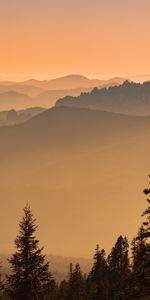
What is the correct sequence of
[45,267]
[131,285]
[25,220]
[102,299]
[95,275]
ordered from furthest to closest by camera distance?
[95,275] → [102,299] → [25,220] → [45,267] → [131,285]

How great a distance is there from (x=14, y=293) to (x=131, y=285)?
8.90m

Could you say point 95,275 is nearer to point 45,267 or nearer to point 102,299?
point 102,299

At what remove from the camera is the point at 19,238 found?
91.4 feet

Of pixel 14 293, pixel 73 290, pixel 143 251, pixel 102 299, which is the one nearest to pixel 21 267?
pixel 14 293

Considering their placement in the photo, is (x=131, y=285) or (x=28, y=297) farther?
(x=28, y=297)

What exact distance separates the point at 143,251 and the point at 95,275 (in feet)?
163

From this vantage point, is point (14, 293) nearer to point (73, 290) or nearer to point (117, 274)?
point (73, 290)

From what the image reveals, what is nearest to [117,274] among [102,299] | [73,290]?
[73,290]

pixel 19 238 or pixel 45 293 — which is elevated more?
pixel 19 238

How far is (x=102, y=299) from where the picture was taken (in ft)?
138

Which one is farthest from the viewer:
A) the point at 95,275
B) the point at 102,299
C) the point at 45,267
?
the point at 95,275

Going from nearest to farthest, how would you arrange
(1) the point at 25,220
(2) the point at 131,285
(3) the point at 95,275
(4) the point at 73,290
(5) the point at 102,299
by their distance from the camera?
(2) the point at 131,285
(1) the point at 25,220
(5) the point at 102,299
(4) the point at 73,290
(3) the point at 95,275

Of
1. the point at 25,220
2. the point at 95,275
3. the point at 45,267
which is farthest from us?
the point at 95,275

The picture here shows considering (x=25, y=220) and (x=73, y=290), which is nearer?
(x=25, y=220)
